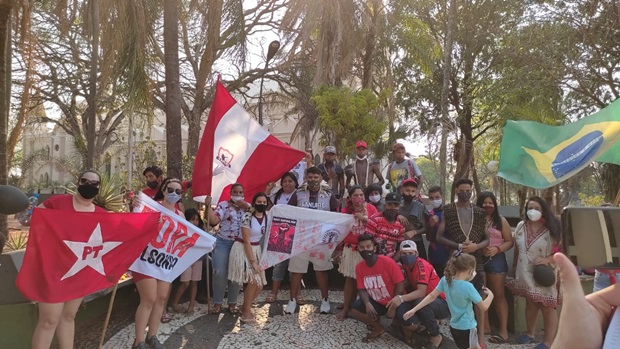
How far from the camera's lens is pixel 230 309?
5961mm

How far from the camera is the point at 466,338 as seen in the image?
4.04 meters

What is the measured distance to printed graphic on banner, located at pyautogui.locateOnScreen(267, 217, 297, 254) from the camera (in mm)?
5871

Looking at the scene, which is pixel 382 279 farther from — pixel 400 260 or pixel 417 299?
pixel 417 299

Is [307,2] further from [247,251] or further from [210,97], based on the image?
[247,251]

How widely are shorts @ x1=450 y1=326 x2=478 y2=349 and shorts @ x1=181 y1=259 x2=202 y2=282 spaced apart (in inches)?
135

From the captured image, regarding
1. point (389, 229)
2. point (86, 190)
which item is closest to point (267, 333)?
point (389, 229)

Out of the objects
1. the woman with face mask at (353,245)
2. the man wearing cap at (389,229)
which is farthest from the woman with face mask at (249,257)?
the man wearing cap at (389,229)

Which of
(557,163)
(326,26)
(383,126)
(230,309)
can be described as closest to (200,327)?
(230,309)

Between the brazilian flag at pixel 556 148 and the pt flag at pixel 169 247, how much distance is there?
11.3 ft

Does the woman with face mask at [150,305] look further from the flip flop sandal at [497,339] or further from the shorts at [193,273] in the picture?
the flip flop sandal at [497,339]

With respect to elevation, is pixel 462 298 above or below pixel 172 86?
below

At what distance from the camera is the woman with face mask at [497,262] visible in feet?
17.4

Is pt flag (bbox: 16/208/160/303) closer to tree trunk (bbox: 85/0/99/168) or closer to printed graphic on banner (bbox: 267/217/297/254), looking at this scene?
printed graphic on banner (bbox: 267/217/297/254)

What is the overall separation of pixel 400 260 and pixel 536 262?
1497mm
